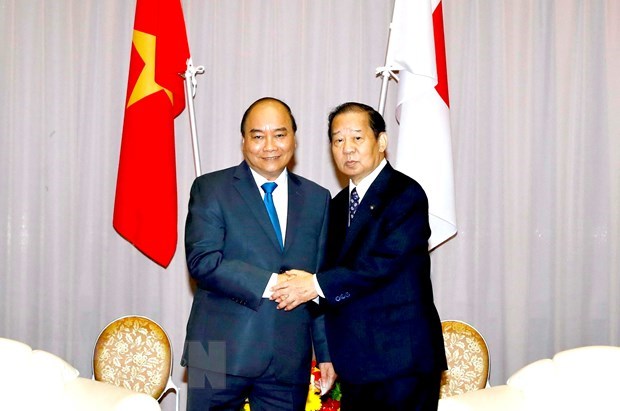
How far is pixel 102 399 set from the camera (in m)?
2.97

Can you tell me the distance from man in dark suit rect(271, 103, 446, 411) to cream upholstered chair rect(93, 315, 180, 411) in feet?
5.60

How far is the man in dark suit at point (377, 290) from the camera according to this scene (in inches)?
108

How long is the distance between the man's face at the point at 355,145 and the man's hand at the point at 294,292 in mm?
470

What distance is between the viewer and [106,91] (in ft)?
15.8

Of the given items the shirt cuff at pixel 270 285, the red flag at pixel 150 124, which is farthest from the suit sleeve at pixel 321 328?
the red flag at pixel 150 124

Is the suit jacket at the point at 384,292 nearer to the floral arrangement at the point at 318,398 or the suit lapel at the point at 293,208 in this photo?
the suit lapel at the point at 293,208

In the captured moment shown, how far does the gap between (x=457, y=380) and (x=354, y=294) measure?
70.7 inches

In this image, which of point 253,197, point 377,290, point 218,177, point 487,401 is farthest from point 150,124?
point 487,401

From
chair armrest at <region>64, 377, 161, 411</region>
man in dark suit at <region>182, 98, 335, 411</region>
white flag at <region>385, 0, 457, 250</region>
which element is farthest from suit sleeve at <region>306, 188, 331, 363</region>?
white flag at <region>385, 0, 457, 250</region>

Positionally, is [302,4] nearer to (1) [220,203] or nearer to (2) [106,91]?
(2) [106,91]

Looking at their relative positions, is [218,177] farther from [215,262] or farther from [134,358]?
[134,358]

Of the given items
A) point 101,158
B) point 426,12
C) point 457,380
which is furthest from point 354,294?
point 101,158

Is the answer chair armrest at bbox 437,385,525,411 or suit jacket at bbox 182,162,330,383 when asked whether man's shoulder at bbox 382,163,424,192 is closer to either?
suit jacket at bbox 182,162,330,383

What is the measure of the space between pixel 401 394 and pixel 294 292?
57 cm
